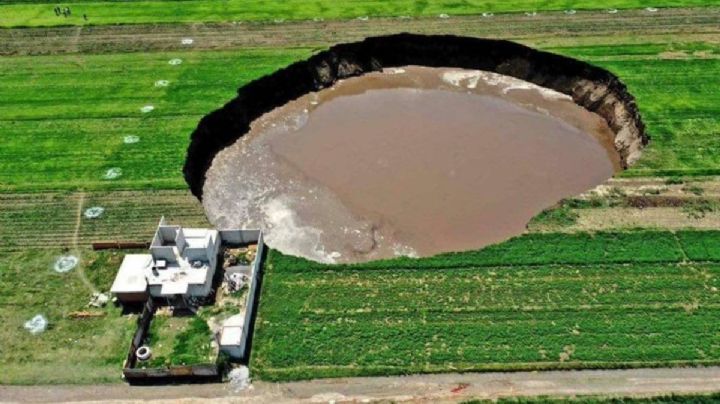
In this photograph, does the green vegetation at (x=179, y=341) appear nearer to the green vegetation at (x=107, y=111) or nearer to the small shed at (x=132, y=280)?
the small shed at (x=132, y=280)

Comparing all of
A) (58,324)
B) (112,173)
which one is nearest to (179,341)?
(58,324)

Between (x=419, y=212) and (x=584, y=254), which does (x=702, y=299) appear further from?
(x=419, y=212)

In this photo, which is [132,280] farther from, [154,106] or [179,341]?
[154,106]

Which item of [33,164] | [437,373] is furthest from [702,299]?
[33,164]

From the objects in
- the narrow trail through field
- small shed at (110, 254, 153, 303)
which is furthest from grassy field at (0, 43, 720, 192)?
small shed at (110, 254, 153, 303)

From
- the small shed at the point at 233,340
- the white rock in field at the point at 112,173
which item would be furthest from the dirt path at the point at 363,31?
the small shed at the point at 233,340

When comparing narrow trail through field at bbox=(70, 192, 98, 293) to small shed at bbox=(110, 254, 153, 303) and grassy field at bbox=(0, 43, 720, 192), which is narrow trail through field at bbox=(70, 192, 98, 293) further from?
small shed at bbox=(110, 254, 153, 303)
